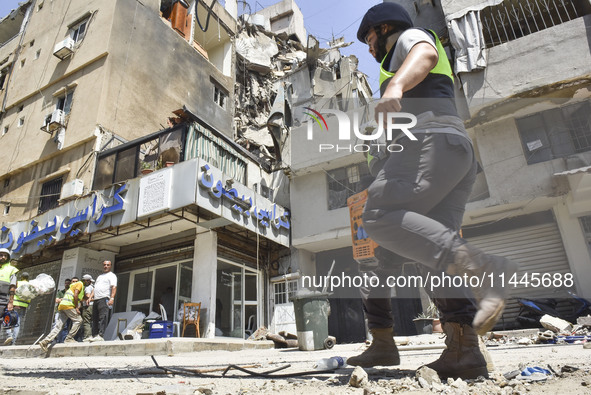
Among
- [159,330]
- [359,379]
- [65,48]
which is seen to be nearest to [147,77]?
[65,48]

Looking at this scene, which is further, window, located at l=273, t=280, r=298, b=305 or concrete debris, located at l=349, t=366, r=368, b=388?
window, located at l=273, t=280, r=298, b=305

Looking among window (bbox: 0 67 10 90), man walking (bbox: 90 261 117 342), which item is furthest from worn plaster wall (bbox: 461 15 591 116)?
window (bbox: 0 67 10 90)

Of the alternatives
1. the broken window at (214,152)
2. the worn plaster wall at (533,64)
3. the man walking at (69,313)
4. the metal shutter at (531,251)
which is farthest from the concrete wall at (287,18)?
the man walking at (69,313)

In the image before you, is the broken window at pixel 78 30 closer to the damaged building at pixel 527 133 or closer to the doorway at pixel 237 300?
the doorway at pixel 237 300

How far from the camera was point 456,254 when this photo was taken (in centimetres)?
160

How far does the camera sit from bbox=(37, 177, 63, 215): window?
46.8 feet

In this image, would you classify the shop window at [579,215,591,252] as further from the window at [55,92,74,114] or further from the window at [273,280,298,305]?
the window at [55,92,74,114]

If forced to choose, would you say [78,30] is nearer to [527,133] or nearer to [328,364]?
[527,133]

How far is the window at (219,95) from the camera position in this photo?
2041cm

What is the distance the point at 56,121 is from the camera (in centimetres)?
1463

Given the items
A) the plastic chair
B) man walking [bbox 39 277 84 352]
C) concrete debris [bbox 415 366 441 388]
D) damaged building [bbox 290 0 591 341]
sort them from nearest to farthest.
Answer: concrete debris [bbox 415 366 441 388] → man walking [bbox 39 277 84 352] → damaged building [bbox 290 0 591 341] → the plastic chair

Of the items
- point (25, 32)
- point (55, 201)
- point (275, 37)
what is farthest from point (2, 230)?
point (275, 37)

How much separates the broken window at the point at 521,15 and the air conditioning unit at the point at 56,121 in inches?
613

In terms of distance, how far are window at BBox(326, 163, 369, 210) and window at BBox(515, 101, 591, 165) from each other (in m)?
5.21
